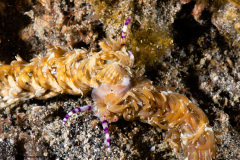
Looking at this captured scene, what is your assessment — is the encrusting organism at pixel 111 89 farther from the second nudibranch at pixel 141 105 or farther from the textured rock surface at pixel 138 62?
the textured rock surface at pixel 138 62

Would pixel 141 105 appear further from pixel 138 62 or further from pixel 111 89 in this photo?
pixel 138 62

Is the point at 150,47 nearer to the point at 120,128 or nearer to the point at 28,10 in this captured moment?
the point at 120,128

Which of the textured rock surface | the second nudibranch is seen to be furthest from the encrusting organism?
the textured rock surface

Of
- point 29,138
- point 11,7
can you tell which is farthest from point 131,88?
point 11,7

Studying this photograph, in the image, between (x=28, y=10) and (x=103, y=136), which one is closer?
(x=103, y=136)

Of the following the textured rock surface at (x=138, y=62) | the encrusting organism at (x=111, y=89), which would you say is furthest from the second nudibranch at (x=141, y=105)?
the textured rock surface at (x=138, y=62)
